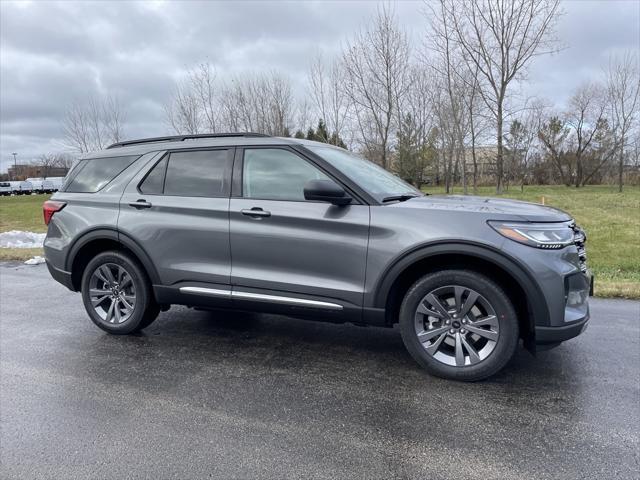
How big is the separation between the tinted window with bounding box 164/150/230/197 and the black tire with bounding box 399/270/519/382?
1886 mm

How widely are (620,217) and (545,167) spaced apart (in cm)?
3761

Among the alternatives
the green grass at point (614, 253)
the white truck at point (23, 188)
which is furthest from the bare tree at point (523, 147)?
the white truck at point (23, 188)

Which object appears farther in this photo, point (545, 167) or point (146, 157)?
point (545, 167)

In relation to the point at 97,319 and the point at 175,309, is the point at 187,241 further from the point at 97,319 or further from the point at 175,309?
the point at 175,309

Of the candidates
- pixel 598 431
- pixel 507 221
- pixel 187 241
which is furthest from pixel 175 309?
pixel 598 431

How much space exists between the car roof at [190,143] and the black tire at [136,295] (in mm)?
1048

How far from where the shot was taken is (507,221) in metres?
3.08

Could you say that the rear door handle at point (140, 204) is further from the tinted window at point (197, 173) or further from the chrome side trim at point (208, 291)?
the chrome side trim at point (208, 291)

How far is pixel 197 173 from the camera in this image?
13.3 feet

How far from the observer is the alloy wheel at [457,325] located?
317 centimetres

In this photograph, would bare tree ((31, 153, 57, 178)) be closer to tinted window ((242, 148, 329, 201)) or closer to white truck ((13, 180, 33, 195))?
white truck ((13, 180, 33, 195))

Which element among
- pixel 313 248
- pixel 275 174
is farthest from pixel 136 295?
pixel 313 248

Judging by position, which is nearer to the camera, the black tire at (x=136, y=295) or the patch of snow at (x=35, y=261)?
the black tire at (x=136, y=295)

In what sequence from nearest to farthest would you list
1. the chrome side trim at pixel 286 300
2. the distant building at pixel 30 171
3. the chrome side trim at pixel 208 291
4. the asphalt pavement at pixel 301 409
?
the asphalt pavement at pixel 301 409 < the chrome side trim at pixel 286 300 < the chrome side trim at pixel 208 291 < the distant building at pixel 30 171
